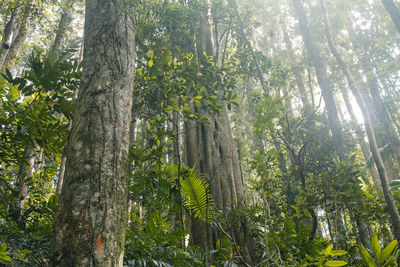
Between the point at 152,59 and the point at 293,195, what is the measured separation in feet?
12.6

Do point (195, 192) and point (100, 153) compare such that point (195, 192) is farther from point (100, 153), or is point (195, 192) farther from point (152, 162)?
point (100, 153)

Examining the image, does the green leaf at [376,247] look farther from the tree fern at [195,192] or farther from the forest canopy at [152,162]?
Result: the tree fern at [195,192]

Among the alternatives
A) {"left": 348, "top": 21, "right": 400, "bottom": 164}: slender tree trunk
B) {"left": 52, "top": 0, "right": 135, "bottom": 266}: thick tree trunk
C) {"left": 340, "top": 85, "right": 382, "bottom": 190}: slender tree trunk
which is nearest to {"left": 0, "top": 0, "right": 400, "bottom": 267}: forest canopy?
{"left": 52, "top": 0, "right": 135, "bottom": 266}: thick tree trunk

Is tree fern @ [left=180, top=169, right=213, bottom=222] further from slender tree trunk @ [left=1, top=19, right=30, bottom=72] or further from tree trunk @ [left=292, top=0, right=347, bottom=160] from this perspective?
slender tree trunk @ [left=1, top=19, right=30, bottom=72]

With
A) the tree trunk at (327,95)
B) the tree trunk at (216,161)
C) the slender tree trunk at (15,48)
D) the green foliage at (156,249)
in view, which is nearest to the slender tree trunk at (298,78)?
the tree trunk at (327,95)

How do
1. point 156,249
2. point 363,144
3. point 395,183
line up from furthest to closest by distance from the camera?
point 363,144 < point 395,183 < point 156,249

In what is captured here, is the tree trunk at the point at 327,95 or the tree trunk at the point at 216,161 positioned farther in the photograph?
the tree trunk at the point at 327,95

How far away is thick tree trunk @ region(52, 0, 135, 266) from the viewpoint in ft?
4.14

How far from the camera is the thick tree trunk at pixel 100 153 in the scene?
126cm

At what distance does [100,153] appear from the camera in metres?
1.50

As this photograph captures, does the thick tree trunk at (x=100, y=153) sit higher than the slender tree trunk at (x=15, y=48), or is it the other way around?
the slender tree trunk at (x=15, y=48)

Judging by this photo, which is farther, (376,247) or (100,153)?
(376,247)

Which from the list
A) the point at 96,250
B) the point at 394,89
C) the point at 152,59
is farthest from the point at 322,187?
the point at 394,89

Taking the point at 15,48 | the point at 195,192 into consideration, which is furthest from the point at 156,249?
the point at 15,48
